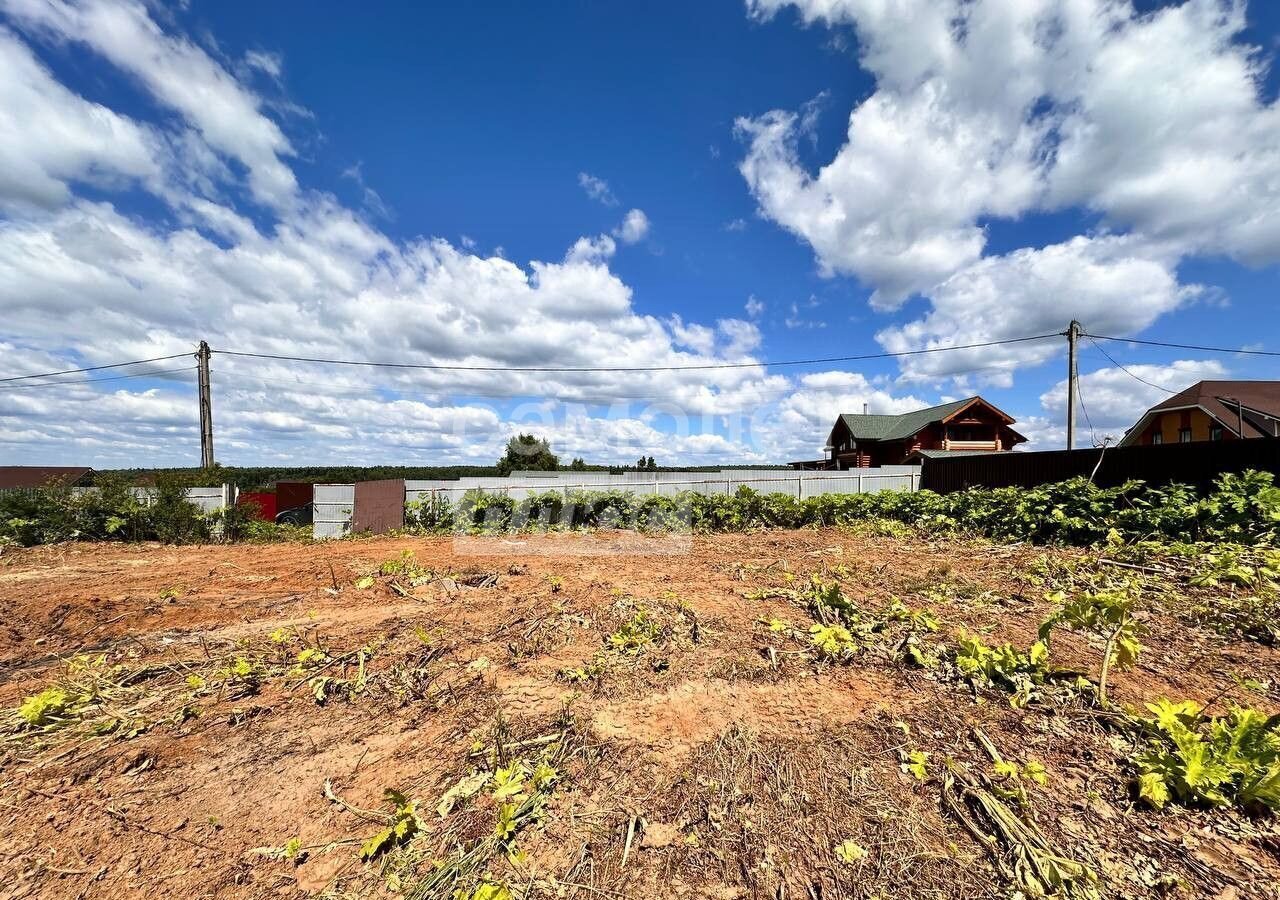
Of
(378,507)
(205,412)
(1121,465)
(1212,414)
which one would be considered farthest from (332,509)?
(1212,414)

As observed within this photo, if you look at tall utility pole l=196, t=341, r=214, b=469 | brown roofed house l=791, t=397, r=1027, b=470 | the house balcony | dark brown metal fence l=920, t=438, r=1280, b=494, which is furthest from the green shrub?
the house balcony

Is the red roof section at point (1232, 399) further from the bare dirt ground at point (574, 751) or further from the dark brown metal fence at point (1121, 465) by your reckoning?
the bare dirt ground at point (574, 751)

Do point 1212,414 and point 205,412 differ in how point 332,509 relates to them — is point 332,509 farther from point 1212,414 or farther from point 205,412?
point 1212,414

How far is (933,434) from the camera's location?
2561 centimetres

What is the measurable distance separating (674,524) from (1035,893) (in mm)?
8805

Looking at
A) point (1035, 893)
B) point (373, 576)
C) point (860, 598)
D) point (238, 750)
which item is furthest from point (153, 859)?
point (860, 598)

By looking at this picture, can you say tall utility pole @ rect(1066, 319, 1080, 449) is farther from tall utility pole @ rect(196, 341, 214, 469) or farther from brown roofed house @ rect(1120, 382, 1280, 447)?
tall utility pole @ rect(196, 341, 214, 469)

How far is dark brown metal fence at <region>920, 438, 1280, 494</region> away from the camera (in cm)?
699

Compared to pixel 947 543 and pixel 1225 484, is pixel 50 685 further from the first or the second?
pixel 1225 484

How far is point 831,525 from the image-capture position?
10.4 m

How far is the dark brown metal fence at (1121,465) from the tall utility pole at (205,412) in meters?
19.1

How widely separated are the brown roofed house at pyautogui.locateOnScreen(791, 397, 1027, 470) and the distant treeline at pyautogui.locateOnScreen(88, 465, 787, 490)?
16.0 feet

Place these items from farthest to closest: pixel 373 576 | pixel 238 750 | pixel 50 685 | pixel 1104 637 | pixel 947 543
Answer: pixel 947 543
pixel 373 576
pixel 1104 637
pixel 50 685
pixel 238 750

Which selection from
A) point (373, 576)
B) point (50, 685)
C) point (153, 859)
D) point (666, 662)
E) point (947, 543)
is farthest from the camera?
point (947, 543)
